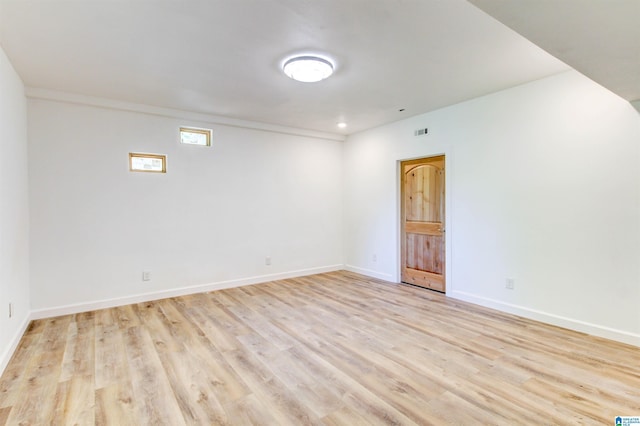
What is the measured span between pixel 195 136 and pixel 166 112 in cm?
52

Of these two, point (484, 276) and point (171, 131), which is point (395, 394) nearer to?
point (484, 276)

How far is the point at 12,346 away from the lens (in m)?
2.72

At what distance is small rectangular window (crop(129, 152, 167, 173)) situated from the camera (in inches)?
166

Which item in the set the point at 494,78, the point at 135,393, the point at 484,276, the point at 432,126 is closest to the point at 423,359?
the point at 484,276

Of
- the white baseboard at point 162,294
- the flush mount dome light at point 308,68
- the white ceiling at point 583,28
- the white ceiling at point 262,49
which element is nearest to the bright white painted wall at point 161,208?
the white baseboard at point 162,294

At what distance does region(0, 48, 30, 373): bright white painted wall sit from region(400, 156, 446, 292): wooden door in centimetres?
480

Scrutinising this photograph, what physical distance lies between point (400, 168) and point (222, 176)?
2.94 m

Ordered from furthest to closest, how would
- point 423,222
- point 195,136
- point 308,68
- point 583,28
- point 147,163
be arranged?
point 423,222 < point 195,136 < point 147,163 < point 308,68 < point 583,28

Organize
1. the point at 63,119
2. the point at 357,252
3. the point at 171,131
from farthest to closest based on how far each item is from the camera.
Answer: the point at 357,252 → the point at 171,131 → the point at 63,119

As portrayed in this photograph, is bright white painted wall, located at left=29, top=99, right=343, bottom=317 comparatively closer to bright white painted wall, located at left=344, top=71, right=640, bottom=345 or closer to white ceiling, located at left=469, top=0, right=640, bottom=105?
bright white painted wall, located at left=344, top=71, right=640, bottom=345

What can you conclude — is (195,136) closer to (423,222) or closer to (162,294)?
(162,294)

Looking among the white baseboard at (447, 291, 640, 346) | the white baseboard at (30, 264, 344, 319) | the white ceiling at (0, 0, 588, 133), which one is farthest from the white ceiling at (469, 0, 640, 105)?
the white baseboard at (30, 264, 344, 319)

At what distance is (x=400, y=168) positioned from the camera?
5145mm

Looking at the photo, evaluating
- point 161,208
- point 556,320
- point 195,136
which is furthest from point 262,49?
point 556,320
